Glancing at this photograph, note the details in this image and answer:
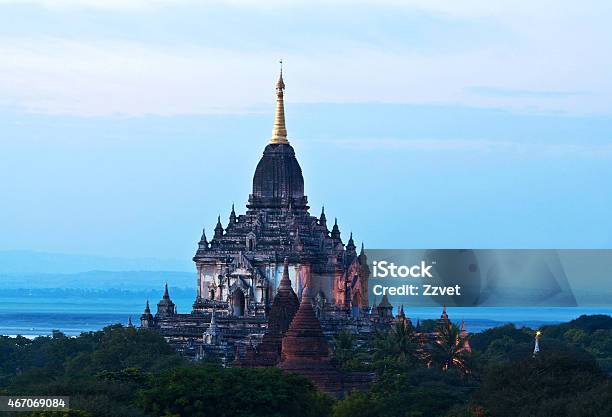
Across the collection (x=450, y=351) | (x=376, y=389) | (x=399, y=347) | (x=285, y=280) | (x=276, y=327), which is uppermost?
(x=285, y=280)

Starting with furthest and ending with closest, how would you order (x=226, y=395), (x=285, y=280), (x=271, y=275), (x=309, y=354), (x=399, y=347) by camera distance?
(x=271, y=275) → (x=285, y=280) → (x=399, y=347) → (x=309, y=354) → (x=226, y=395)

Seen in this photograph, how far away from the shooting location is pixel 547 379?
6194 cm

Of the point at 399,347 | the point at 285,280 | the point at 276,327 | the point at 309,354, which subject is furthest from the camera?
the point at 285,280

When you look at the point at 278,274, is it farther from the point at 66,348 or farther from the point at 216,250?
the point at 66,348

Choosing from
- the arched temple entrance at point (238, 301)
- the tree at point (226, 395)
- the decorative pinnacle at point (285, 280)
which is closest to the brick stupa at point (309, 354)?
the decorative pinnacle at point (285, 280)

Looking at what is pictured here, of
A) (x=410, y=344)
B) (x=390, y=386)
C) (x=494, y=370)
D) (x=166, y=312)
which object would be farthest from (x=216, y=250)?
(x=494, y=370)

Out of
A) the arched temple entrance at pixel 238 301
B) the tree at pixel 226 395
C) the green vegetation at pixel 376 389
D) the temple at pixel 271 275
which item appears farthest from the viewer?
the arched temple entrance at pixel 238 301

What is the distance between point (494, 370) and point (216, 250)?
31.5 meters

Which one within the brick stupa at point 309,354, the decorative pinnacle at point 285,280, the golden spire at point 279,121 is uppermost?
the golden spire at point 279,121

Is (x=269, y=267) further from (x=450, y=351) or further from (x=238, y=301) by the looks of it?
(x=450, y=351)

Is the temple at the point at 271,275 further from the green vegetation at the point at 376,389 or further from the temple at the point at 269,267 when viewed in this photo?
the green vegetation at the point at 376,389

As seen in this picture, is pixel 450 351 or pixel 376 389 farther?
pixel 450 351

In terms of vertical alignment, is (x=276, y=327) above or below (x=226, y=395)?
above

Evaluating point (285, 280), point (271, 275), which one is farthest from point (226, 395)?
point (271, 275)
